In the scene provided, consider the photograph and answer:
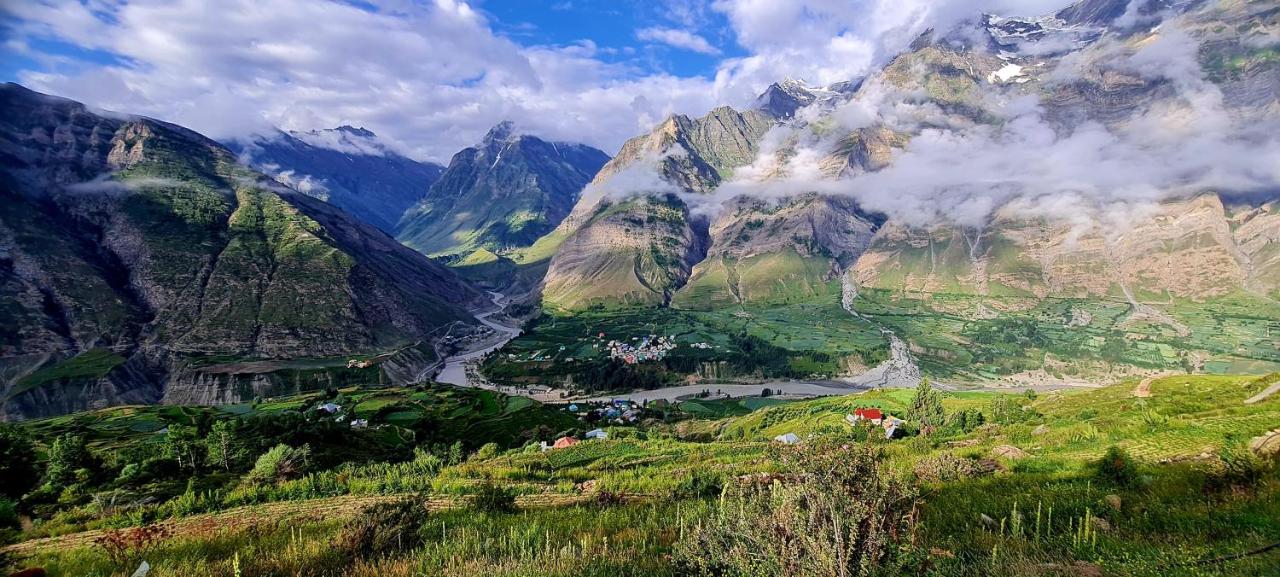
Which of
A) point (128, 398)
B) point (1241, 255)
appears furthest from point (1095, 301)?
point (128, 398)

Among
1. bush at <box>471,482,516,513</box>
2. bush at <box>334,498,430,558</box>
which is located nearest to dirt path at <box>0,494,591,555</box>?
bush at <box>471,482,516,513</box>

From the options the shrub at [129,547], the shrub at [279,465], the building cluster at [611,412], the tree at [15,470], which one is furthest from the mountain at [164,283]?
the shrub at [129,547]

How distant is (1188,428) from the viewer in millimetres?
13086

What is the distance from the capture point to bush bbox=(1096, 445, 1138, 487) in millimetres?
9336

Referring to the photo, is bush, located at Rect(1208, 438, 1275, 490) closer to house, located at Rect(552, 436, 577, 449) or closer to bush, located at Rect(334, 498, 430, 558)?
bush, located at Rect(334, 498, 430, 558)

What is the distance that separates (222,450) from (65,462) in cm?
507

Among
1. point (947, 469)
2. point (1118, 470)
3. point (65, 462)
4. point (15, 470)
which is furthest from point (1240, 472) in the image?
point (15, 470)

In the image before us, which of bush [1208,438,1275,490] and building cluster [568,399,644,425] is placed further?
building cluster [568,399,644,425]

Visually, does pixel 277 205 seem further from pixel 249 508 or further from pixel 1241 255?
pixel 1241 255

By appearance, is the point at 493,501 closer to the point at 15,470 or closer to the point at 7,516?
the point at 7,516

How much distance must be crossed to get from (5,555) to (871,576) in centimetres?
1560

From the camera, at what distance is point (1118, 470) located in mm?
9766

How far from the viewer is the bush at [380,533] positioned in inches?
299

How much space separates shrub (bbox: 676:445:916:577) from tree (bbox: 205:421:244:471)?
27.3 metres
